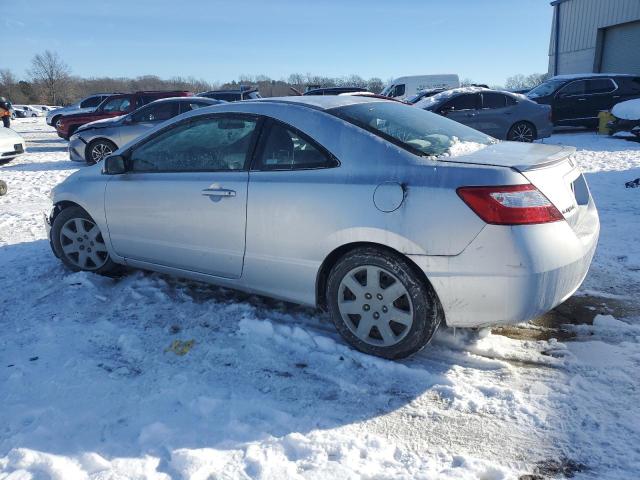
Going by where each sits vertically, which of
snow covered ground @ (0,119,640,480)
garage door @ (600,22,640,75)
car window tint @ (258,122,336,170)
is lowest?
snow covered ground @ (0,119,640,480)

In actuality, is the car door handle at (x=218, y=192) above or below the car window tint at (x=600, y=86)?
below

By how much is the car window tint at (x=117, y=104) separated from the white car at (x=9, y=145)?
3632 mm

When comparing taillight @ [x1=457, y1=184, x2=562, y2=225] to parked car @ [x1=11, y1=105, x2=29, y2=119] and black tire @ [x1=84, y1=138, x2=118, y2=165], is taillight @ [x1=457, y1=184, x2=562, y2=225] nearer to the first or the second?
black tire @ [x1=84, y1=138, x2=118, y2=165]

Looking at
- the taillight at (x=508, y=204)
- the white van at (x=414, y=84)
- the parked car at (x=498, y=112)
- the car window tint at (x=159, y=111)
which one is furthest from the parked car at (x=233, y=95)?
the taillight at (x=508, y=204)

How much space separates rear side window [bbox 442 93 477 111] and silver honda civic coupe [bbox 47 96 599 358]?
30.6 feet

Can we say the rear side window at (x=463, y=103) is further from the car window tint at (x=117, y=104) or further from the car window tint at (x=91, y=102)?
the car window tint at (x=91, y=102)

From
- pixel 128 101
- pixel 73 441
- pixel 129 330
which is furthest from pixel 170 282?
pixel 128 101

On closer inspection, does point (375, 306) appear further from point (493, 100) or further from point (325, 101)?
point (493, 100)

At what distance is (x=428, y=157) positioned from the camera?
2.84m

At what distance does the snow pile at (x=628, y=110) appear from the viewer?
12764mm

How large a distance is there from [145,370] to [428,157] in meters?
2.08

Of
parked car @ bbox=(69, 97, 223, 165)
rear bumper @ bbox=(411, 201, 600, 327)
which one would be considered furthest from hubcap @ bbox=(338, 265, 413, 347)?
parked car @ bbox=(69, 97, 223, 165)

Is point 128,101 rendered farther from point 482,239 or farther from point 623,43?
point 623,43

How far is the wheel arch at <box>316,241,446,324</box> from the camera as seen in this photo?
282 centimetres
